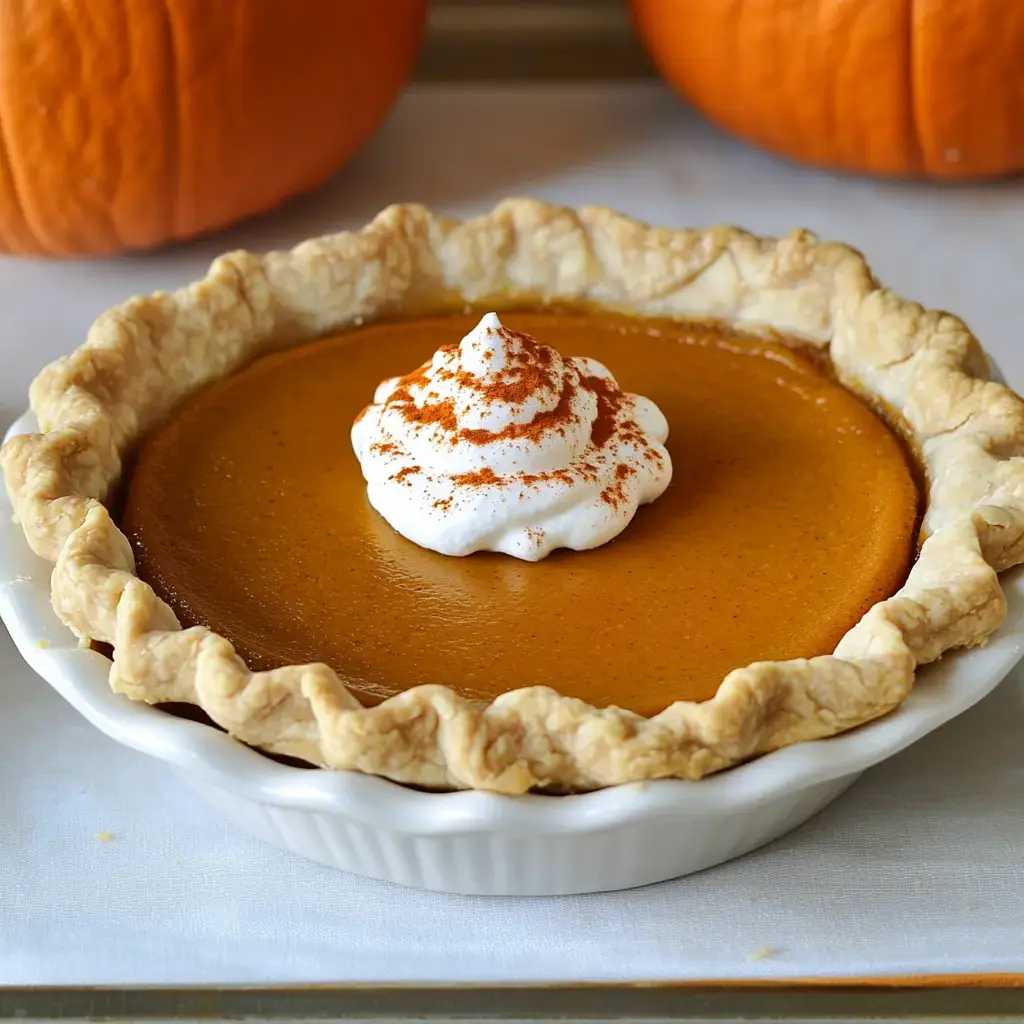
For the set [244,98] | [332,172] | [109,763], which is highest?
[244,98]

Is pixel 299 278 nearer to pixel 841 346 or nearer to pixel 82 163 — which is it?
pixel 82 163

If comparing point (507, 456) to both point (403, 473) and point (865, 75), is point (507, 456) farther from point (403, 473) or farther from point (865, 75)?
point (865, 75)

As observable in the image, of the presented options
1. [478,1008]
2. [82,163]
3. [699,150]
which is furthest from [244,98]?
[478,1008]

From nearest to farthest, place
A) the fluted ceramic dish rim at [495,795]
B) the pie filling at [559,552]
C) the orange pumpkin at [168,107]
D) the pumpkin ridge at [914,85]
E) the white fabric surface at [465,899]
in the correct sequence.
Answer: the fluted ceramic dish rim at [495,795] → the white fabric surface at [465,899] → the pie filling at [559,552] → the orange pumpkin at [168,107] → the pumpkin ridge at [914,85]

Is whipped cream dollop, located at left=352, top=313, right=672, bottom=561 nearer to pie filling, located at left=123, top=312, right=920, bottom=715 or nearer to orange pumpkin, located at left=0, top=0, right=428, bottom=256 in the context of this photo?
pie filling, located at left=123, top=312, right=920, bottom=715

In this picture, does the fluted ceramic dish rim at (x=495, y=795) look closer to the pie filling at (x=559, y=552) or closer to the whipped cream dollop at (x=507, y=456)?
the pie filling at (x=559, y=552)

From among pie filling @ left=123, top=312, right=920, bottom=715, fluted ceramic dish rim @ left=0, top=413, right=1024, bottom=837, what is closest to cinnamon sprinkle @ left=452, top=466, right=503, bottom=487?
pie filling @ left=123, top=312, right=920, bottom=715

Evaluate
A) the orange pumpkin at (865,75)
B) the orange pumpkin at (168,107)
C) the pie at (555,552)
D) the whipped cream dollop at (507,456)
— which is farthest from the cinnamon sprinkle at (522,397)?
the orange pumpkin at (865,75)

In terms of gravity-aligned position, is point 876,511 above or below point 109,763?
above
